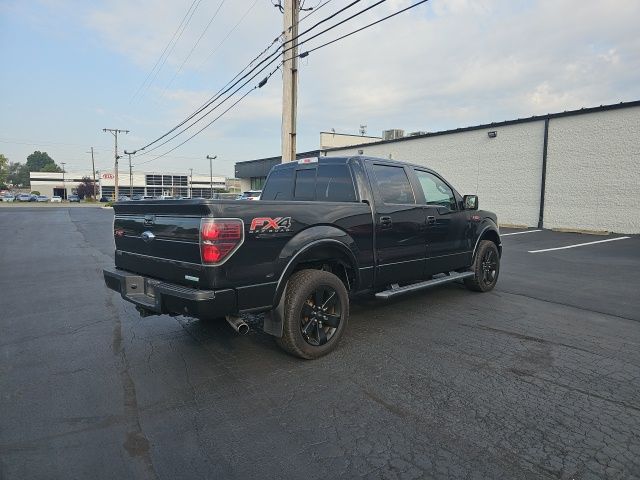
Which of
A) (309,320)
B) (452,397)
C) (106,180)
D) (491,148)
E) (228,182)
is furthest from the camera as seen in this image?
(228,182)

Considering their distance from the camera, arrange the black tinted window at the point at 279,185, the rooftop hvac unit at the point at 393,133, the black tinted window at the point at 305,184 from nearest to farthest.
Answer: the black tinted window at the point at 305,184 → the black tinted window at the point at 279,185 → the rooftop hvac unit at the point at 393,133

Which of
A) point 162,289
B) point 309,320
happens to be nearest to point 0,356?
point 162,289

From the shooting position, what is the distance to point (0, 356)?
13.6 feet

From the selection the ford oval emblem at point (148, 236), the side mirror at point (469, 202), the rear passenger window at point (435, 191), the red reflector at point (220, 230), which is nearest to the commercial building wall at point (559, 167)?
the side mirror at point (469, 202)

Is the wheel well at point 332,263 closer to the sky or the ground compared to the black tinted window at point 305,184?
closer to the ground

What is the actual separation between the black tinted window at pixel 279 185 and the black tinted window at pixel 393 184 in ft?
4.10

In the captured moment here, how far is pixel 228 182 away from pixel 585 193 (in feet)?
309

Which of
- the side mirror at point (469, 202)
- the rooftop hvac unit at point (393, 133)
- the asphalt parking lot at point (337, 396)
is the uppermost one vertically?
the rooftop hvac unit at point (393, 133)

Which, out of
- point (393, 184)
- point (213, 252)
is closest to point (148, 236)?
point (213, 252)

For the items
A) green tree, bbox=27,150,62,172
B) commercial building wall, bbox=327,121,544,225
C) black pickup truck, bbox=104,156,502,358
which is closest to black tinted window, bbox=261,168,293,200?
black pickup truck, bbox=104,156,502,358

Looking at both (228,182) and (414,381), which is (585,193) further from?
(228,182)

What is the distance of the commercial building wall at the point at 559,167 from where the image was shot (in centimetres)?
1520

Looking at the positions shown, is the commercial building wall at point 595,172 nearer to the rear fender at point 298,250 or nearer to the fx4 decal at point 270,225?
the rear fender at point 298,250

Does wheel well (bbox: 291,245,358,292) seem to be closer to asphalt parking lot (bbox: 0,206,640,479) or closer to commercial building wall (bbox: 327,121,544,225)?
asphalt parking lot (bbox: 0,206,640,479)
